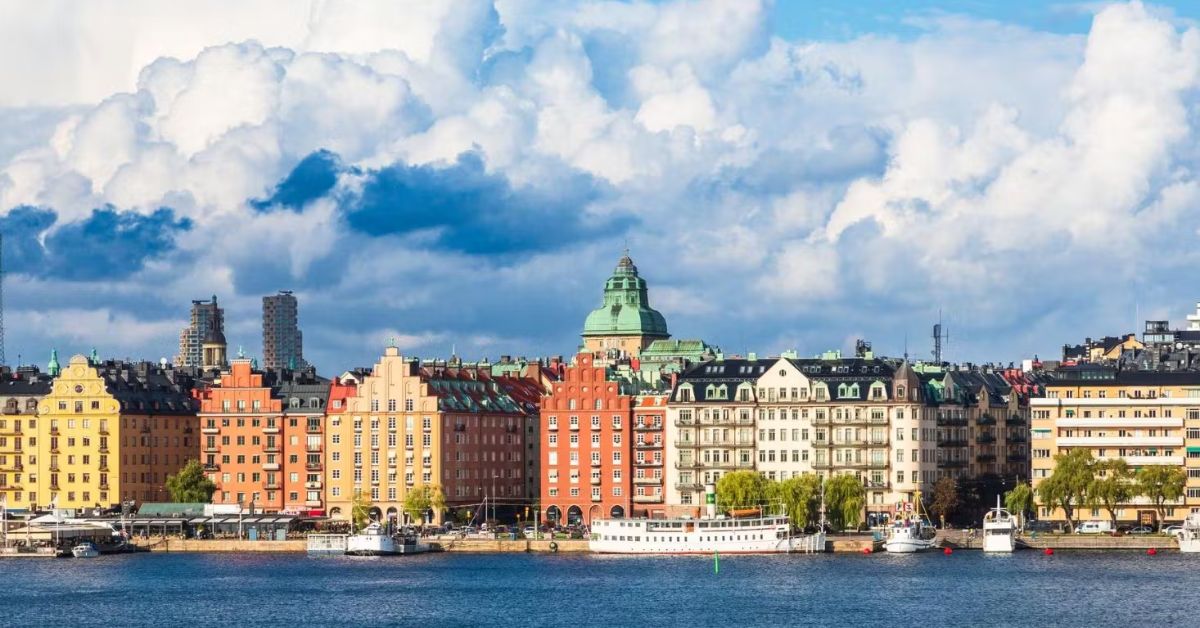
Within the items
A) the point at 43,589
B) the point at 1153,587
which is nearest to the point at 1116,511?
the point at 1153,587

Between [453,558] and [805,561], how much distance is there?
2499 cm

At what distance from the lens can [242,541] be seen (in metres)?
199

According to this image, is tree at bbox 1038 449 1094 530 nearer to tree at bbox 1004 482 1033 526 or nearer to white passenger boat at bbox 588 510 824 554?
tree at bbox 1004 482 1033 526

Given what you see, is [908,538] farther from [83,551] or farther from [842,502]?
[83,551]

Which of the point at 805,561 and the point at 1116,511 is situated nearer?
the point at 805,561

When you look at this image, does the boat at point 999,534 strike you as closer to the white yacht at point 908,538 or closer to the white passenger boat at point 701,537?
the white yacht at point 908,538

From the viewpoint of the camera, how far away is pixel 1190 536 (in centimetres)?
18062

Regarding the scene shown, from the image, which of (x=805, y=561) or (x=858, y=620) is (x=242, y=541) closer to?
(x=805, y=561)

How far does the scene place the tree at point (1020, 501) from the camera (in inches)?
7638

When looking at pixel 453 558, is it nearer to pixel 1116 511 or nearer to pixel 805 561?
pixel 805 561

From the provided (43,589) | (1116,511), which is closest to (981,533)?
(1116,511)

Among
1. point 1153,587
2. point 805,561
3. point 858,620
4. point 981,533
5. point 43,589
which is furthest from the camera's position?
point 981,533

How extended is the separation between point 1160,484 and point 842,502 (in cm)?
2136

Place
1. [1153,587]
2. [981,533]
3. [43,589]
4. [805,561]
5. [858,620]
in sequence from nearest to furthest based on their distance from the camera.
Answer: [858,620], [1153,587], [43,589], [805,561], [981,533]
